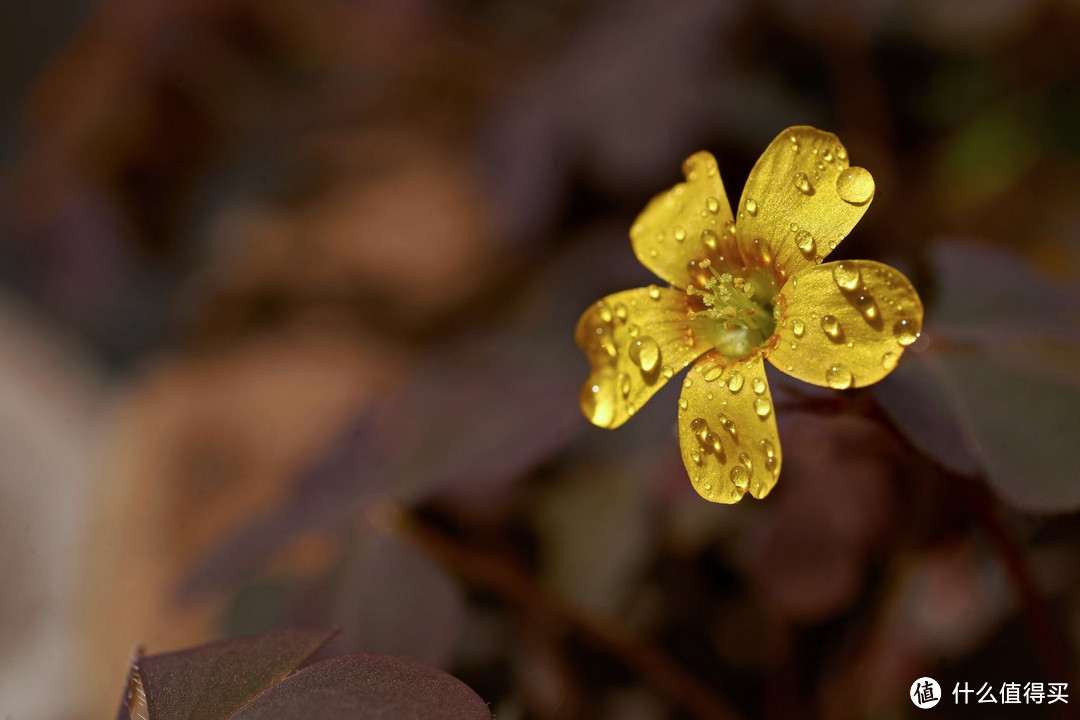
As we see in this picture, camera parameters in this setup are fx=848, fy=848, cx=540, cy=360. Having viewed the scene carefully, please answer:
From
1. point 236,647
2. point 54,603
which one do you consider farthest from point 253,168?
point 236,647

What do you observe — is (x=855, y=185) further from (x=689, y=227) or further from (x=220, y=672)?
(x=220, y=672)

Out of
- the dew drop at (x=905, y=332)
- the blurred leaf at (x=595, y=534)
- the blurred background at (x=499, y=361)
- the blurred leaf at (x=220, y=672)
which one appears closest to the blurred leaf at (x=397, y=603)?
the blurred background at (x=499, y=361)

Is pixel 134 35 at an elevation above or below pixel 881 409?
above

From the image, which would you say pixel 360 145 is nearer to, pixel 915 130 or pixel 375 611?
pixel 915 130

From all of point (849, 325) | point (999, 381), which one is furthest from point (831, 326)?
point (999, 381)

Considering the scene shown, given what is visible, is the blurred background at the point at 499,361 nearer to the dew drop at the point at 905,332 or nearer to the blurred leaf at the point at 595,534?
the blurred leaf at the point at 595,534

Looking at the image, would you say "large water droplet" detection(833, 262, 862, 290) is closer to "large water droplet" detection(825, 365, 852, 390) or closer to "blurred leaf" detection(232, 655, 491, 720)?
"large water droplet" detection(825, 365, 852, 390)
